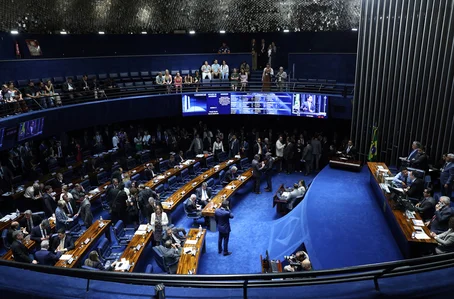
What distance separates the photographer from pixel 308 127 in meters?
20.0

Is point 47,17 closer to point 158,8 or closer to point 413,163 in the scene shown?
point 158,8

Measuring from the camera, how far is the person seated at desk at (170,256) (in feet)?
Result: 28.8

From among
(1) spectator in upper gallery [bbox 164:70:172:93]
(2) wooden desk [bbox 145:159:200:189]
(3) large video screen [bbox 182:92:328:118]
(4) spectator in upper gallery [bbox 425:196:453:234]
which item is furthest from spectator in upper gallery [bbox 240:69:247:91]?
(4) spectator in upper gallery [bbox 425:196:453:234]

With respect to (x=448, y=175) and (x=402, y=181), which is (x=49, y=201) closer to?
(x=402, y=181)

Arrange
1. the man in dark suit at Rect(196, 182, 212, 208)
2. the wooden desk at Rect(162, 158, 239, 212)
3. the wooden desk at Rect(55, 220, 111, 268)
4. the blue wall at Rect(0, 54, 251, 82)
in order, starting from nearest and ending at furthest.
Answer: the wooden desk at Rect(55, 220, 111, 268)
the wooden desk at Rect(162, 158, 239, 212)
the man in dark suit at Rect(196, 182, 212, 208)
the blue wall at Rect(0, 54, 251, 82)

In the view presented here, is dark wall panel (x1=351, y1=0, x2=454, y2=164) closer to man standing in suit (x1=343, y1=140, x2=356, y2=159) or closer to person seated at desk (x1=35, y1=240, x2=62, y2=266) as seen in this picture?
man standing in suit (x1=343, y1=140, x2=356, y2=159)

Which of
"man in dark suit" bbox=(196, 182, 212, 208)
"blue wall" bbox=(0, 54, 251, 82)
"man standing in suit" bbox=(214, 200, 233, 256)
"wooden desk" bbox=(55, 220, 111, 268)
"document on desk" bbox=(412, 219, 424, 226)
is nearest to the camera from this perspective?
"document on desk" bbox=(412, 219, 424, 226)

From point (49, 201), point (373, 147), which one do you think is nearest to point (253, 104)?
point (373, 147)

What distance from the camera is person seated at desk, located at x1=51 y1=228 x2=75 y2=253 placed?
29.7 feet

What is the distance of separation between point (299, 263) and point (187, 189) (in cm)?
635

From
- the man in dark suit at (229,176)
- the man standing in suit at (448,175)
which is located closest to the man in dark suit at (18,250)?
the man in dark suit at (229,176)

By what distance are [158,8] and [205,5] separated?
2614mm

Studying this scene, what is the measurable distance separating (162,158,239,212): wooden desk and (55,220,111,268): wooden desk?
74.7 inches

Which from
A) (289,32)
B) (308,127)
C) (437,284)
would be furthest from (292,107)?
(437,284)
